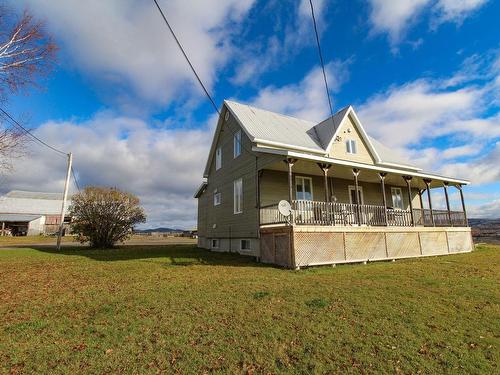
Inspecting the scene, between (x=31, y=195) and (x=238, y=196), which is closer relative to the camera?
(x=238, y=196)

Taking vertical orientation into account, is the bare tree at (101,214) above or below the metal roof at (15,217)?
below

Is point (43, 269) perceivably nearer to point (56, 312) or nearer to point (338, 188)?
point (56, 312)

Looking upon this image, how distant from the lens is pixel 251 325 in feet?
17.2

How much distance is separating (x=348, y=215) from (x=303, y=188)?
3053mm

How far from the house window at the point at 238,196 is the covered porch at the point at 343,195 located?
1.95 meters

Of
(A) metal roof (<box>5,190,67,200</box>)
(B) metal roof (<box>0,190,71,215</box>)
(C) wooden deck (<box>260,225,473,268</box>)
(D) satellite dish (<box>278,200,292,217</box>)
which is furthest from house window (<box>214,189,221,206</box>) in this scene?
(A) metal roof (<box>5,190,67,200</box>)

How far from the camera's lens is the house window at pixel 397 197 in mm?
21406

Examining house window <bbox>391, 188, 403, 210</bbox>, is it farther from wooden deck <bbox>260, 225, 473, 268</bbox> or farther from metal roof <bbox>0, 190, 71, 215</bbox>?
metal roof <bbox>0, 190, 71, 215</bbox>

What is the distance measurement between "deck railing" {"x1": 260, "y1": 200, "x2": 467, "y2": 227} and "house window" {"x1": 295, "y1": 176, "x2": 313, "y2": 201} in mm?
1261

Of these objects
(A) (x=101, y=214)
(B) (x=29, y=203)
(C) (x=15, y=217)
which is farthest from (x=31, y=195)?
(A) (x=101, y=214)

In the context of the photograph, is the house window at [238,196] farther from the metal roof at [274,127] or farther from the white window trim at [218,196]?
the metal roof at [274,127]

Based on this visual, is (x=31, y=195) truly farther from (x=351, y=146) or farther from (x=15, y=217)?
(x=351, y=146)

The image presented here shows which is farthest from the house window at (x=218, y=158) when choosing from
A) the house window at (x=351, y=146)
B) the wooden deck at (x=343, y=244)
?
the wooden deck at (x=343, y=244)

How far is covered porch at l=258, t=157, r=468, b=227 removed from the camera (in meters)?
13.3
